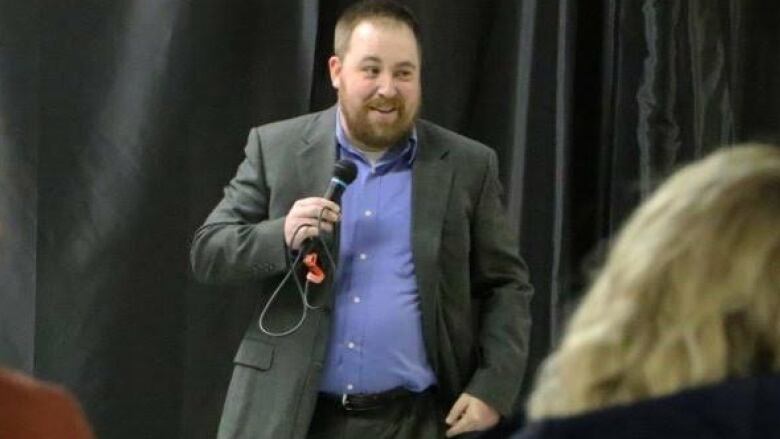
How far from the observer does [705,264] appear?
3.70 ft

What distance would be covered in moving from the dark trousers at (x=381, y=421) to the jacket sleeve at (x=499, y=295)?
3.8 inches

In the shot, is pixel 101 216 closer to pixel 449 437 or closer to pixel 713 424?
pixel 449 437

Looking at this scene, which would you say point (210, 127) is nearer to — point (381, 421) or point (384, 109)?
point (384, 109)

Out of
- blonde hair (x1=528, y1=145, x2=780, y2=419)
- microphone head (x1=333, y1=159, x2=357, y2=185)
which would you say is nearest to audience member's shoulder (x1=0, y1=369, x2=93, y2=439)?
blonde hair (x1=528, y1=145, x2=780, y2=419)

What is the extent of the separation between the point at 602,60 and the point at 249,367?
1.14m

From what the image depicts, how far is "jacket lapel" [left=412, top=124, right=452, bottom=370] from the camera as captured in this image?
2688mm

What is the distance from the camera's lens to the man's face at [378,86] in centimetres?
274

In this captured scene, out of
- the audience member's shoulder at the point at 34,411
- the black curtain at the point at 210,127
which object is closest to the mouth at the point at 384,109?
the black curtain at the point at 210,127

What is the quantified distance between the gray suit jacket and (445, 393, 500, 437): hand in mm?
15

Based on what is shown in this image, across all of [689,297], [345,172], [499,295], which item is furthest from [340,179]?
[689,297]

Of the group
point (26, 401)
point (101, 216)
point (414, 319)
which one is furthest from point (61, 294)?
point (26, 401)

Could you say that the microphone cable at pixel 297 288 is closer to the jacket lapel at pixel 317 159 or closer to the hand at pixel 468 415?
the jacket lapel at pixel 317 159

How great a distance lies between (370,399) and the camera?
8.79 ft

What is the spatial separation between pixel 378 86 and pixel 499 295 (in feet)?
1.37
